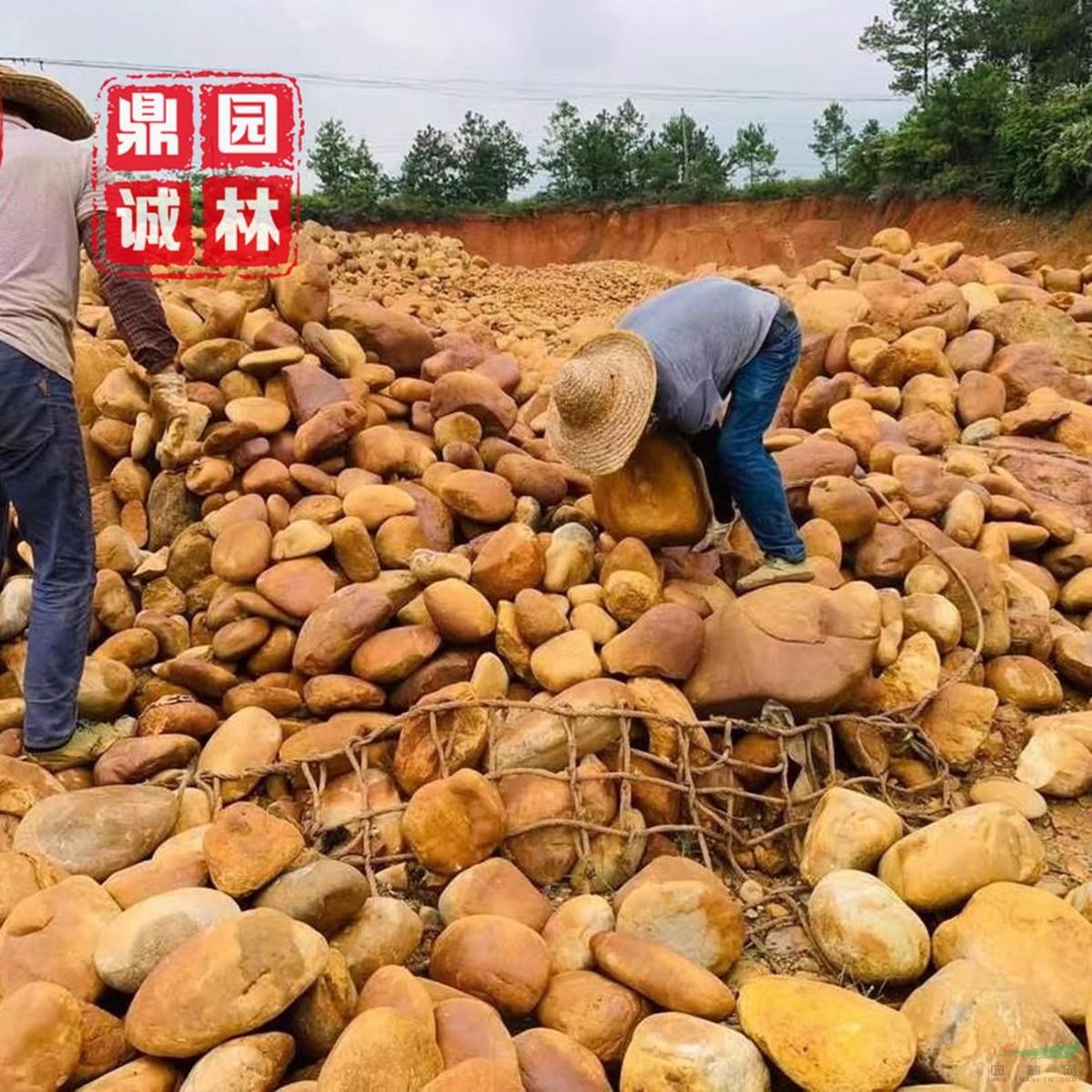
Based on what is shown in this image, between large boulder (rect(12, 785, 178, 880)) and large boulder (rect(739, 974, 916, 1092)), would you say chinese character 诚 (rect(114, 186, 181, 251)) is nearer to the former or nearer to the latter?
large boulder (rect(12, 785, 178, 880))

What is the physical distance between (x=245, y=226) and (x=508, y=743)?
3.15 meters

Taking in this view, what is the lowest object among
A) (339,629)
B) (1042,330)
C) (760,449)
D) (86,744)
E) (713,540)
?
(86,744)

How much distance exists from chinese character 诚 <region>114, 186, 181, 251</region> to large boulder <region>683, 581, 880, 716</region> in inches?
80.4

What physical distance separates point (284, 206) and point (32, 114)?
2836 mm

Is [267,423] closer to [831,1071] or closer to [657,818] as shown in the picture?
[657,818]

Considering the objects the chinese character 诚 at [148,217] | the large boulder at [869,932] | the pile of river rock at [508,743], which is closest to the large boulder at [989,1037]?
the pile of river rock at [508,743]

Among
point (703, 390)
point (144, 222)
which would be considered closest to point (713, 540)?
point (703, 390)

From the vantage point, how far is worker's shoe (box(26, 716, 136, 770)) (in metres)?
2.48

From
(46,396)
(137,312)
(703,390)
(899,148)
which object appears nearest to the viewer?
(46,396)

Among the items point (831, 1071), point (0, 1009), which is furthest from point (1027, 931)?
point (0, 1009)

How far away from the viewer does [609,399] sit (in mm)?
2740

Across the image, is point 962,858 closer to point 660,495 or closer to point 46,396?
point 660,495

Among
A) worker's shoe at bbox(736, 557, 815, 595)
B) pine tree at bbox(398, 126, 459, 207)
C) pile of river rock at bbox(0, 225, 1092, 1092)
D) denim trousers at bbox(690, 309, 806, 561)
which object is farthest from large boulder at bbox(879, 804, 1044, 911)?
pine tree at bbox(398, 126, 459, 207)

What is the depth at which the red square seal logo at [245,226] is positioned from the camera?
14.3 ft
